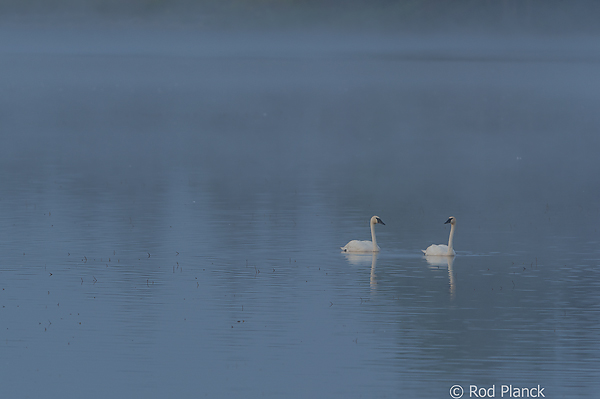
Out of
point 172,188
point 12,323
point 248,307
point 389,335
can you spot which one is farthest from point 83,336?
point 172,188

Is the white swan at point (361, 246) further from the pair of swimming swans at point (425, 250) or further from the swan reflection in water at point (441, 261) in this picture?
the swan reflection in water at point (441, 261)

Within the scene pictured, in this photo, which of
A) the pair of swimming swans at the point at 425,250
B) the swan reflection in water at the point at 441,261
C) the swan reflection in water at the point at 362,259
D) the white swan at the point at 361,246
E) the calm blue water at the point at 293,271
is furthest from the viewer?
the white swan at the point at 361,246

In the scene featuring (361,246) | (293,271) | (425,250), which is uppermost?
(425,250)

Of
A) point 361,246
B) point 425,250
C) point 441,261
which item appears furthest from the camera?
point 425,250

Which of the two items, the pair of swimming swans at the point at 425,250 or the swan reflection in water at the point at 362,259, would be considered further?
the pair of swimming swans at the point at 425,250

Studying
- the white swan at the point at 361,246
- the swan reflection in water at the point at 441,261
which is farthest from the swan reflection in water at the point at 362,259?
the swan reflection in water at the point at 441,261

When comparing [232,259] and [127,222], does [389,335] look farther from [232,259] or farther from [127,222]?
[127,222]

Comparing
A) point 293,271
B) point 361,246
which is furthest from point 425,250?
point 293,271

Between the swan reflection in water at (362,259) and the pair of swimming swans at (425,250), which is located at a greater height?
the pair of swimming swans at (425,250)

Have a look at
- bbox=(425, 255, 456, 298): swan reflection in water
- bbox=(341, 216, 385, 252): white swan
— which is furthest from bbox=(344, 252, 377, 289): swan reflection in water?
bbox=(425, 255, 456, 298): swan reflection in water

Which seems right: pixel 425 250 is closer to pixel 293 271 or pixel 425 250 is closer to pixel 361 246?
pixel 361 246

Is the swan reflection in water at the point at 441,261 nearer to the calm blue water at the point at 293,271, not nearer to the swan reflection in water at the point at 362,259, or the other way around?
the calm blue water at the point at 293,271

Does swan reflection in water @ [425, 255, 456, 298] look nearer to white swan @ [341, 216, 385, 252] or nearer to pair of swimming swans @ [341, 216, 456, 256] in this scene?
pair of swimming swans @ [341, 216, 456, 256]

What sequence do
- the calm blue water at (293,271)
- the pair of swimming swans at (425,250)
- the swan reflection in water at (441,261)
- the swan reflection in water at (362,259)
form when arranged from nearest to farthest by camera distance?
1. the calm blue water at (293,271)
2. the swan reflection in water at (441,261)
3. the swan reflection in water at (362,259)
4. the pair of swimming swans at (425,250)
